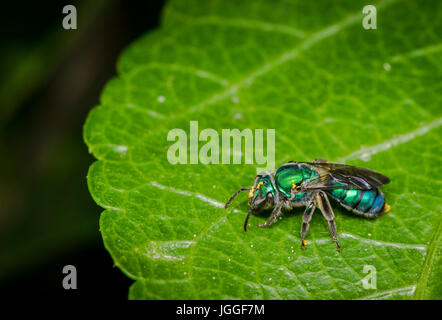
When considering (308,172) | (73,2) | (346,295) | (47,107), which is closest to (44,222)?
(47,107)

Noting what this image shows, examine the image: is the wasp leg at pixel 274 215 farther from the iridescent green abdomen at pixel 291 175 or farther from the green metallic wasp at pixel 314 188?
the iridescent green abdomen at pixel 291 175

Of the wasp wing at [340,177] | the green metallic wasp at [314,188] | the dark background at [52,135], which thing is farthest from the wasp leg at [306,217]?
the dark background at [52,135]

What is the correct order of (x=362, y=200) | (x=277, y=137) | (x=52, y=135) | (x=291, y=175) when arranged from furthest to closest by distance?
(x=52, y=135)
(x=277, y=137)
(x=291, y=175)
(x=362, y=200)

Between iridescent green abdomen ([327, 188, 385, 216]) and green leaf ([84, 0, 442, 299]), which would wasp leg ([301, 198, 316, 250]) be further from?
iridescent green abdomen ([327, 188, 385, 216])

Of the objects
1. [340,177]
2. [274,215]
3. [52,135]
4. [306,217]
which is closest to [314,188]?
[340,177]

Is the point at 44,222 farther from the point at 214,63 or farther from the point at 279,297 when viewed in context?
the point at 279,297

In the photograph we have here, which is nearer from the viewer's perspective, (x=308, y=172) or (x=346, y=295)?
(x=346, y=295)

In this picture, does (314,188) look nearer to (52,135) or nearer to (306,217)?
(306,217)
